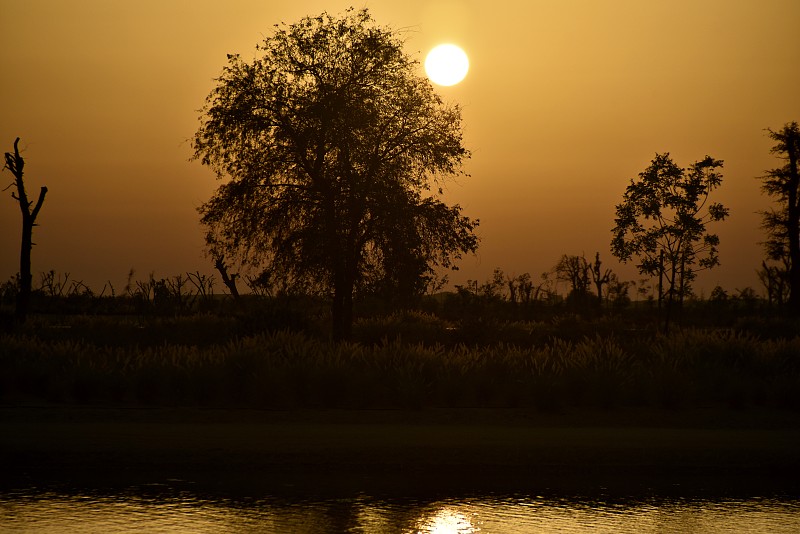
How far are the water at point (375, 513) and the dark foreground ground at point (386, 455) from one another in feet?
1.95

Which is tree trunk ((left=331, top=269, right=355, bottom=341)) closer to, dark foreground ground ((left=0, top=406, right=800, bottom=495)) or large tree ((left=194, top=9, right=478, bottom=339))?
large tree ((left=194, top=9, right=478, bottom=339))

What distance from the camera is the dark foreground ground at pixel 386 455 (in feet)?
34.1

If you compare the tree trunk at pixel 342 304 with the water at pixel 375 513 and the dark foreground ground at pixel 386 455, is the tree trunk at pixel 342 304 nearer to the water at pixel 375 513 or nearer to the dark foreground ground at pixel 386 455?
the dark foreground ground at pixel 386 455

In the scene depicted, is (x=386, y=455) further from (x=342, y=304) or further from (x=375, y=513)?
(x=342, y=304)

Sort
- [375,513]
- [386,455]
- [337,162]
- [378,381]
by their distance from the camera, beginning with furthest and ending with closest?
[337,162] < [378,381] < [386,455] < [375,513]

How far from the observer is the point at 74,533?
7.80 metres

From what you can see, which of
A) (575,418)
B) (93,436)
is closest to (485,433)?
(575,418)

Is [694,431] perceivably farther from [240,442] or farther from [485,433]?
[240,442]

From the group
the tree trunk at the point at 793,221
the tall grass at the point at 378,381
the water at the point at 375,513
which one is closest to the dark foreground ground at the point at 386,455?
the water at the point at 375,513

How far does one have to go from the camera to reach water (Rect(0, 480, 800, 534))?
26.6ft

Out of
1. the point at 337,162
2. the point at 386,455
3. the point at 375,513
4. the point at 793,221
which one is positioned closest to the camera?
the point at 375,513

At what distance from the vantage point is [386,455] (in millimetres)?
11508

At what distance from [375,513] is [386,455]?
2.84 metres

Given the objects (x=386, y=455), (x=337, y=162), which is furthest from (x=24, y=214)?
(x=386, y=455)
